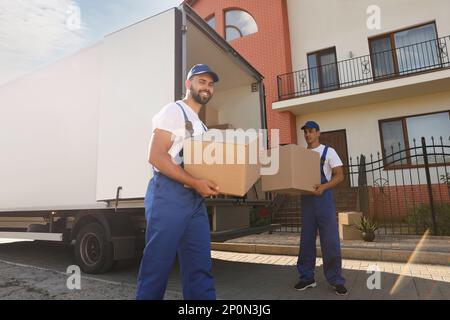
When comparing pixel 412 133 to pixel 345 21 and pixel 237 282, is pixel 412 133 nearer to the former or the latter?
pixel 345 21

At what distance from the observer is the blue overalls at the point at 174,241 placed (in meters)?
2.04

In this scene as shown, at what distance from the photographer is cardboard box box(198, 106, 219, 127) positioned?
566cm

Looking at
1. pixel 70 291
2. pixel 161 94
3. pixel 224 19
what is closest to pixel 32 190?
pixel 70 291

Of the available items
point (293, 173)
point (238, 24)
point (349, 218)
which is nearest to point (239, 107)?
point (293, 173)

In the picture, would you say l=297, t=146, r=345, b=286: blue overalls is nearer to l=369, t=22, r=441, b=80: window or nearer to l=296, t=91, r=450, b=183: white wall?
l=296, t=91, r=450, b=183: white wall

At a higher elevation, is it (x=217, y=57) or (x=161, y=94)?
(x=217, y=57)

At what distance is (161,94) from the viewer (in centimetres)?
394

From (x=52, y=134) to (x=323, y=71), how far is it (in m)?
11.0

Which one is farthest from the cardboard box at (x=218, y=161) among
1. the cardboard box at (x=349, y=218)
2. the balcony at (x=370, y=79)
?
the balcony at (x=370, y=79)

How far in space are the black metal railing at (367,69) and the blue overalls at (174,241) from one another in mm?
10889

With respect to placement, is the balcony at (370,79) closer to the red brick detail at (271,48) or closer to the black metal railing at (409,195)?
the red brick detail at (271,48)
